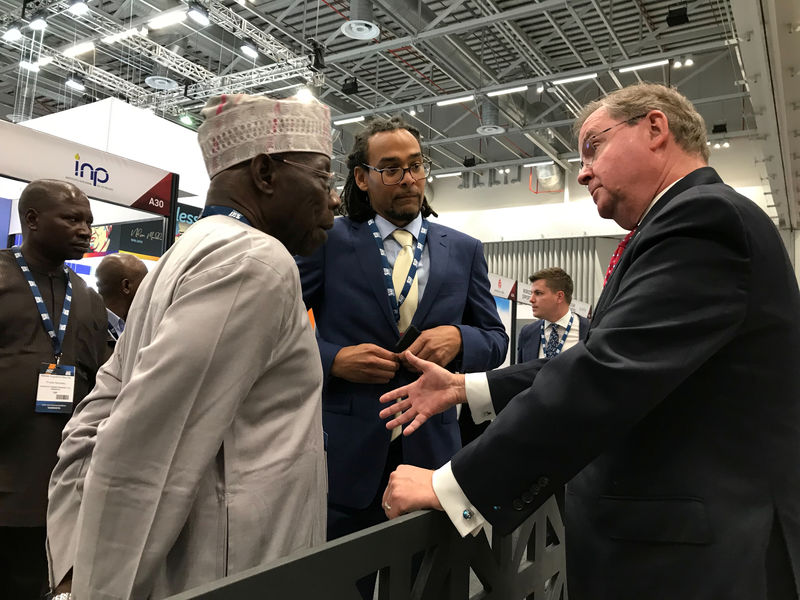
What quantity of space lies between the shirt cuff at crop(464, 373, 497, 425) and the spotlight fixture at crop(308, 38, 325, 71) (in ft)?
27.2

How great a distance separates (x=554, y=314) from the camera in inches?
218

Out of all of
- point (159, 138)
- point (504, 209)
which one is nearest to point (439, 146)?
point (504, 209)

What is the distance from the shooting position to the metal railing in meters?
0.70

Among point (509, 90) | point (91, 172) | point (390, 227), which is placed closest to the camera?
point (390, 227)

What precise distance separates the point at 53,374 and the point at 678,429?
6.77ft

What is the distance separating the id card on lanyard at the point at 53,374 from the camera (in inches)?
84.9

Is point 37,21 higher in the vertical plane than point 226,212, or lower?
higher

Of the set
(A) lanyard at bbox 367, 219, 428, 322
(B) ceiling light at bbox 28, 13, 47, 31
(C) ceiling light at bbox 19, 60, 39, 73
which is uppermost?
(B) ceiling light at bbox 28, 13, 47, 31

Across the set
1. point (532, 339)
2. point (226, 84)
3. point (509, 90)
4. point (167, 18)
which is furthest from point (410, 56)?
point (532, 339)

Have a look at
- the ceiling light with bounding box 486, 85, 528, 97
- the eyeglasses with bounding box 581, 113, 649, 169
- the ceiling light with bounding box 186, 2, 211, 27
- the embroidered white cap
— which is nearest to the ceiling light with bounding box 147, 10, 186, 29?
the ceiling light with bounding box 186, 2, 211, 27

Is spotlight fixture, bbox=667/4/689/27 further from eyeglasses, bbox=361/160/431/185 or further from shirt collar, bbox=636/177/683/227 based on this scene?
shirt collar, bbox=636/177/683/227

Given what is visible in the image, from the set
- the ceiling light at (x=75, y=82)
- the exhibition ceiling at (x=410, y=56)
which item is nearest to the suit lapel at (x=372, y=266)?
the exhibition ceiling at (x=410, y=56)

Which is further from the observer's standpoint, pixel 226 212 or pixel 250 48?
pixel 250 48

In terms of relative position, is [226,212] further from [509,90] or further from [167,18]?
[509,90]
